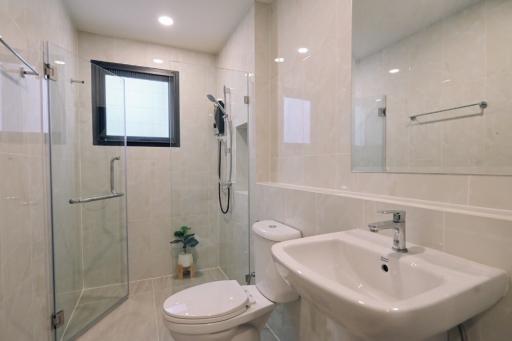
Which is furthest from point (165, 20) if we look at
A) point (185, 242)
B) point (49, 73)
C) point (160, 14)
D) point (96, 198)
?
point (185, 242)

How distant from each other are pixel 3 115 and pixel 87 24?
67.4 inches

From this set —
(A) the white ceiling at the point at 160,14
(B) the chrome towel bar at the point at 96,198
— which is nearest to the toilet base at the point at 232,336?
(B) the chrome towel bar at the point at 96,198

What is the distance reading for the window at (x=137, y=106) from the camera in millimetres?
2232

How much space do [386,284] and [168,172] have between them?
93.1 inches

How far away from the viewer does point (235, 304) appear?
133 cm

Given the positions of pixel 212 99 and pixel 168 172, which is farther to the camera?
pixel 168 172

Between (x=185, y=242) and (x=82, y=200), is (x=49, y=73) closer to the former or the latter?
(x=82, y=200)

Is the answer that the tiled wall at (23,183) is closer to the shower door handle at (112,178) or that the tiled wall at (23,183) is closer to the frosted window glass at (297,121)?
the shower door handle at (112,178)

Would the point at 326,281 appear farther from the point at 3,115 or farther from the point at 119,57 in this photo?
the point at 119,57

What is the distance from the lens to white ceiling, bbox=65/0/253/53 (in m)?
2.03

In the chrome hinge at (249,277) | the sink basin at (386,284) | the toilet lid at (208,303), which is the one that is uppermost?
the sink basin at (386,284)

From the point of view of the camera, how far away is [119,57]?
2.54 metres

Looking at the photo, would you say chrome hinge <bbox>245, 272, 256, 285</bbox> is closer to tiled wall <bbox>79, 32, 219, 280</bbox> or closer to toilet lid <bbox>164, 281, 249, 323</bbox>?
tiled wall <bbox>79, 32, 219, 280</bbox>

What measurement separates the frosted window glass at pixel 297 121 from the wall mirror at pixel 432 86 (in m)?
0.38
